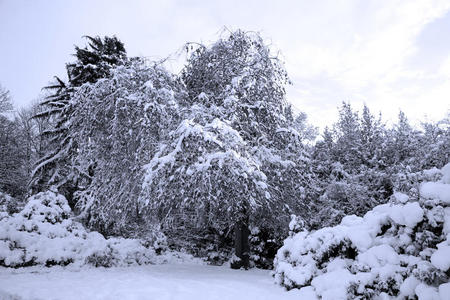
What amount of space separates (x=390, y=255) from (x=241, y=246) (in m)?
5.28

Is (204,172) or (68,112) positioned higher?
(68,112)

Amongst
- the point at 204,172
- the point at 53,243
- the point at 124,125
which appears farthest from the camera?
the point at 124,125

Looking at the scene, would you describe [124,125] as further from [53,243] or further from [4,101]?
[4,101]

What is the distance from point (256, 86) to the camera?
28.7ft

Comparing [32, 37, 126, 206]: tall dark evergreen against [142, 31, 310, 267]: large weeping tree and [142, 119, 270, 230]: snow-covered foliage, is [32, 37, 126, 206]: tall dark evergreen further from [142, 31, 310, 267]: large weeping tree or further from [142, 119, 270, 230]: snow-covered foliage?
[142, 119, 270, 230]: snow-covered foliage

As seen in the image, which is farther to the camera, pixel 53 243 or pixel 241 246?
pixel 241 246

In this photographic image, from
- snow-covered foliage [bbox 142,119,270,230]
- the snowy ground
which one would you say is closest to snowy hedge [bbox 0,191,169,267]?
the snowy ground

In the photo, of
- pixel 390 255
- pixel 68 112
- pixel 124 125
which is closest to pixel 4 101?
pixel 68 112

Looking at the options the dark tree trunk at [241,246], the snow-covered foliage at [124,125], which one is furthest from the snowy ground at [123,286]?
the dark tree trunk at [241,246]

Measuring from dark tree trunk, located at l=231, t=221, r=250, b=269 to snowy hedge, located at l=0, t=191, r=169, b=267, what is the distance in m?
2.64

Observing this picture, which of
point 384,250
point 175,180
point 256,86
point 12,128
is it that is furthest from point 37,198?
point 12,128

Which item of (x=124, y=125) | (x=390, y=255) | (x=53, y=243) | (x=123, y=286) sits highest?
(x=124, y=125)

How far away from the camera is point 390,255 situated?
409cm

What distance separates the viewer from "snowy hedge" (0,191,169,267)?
7207 millimetres
